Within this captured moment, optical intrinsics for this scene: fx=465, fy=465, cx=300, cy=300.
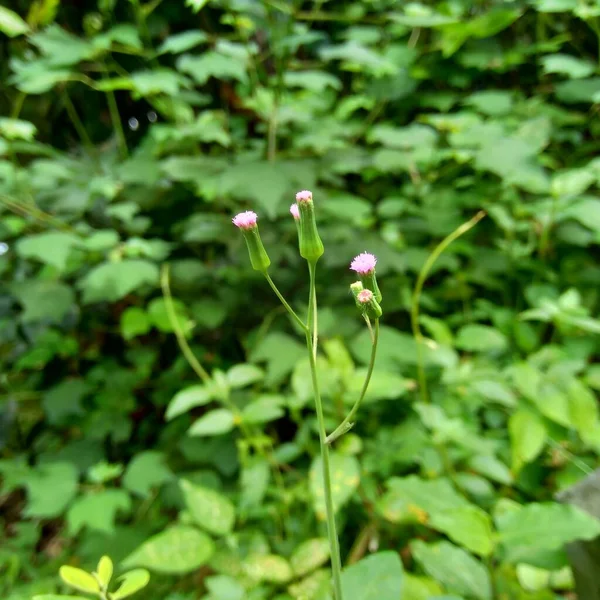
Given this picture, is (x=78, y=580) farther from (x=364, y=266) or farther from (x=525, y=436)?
(x=525, y=436)

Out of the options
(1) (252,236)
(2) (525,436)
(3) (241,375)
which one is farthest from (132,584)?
(2) (525,436)

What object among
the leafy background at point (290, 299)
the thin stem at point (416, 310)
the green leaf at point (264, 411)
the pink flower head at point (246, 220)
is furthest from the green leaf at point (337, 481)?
the pink flower head at point (246, 220)

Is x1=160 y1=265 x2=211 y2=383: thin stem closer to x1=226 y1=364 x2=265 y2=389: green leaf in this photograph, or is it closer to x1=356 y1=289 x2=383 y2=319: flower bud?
x1=226 y1=364 x2=265 y2=389: green leaf

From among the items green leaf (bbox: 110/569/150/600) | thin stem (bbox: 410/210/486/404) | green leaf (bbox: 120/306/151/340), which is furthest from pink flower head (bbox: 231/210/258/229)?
green leaf (bbox: 120/306/151/340)

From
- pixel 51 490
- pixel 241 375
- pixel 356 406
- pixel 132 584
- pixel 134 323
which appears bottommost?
pixel 51 490

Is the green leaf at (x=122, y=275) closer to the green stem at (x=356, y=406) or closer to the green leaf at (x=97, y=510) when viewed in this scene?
the green leaf at (x=97, y=510)
